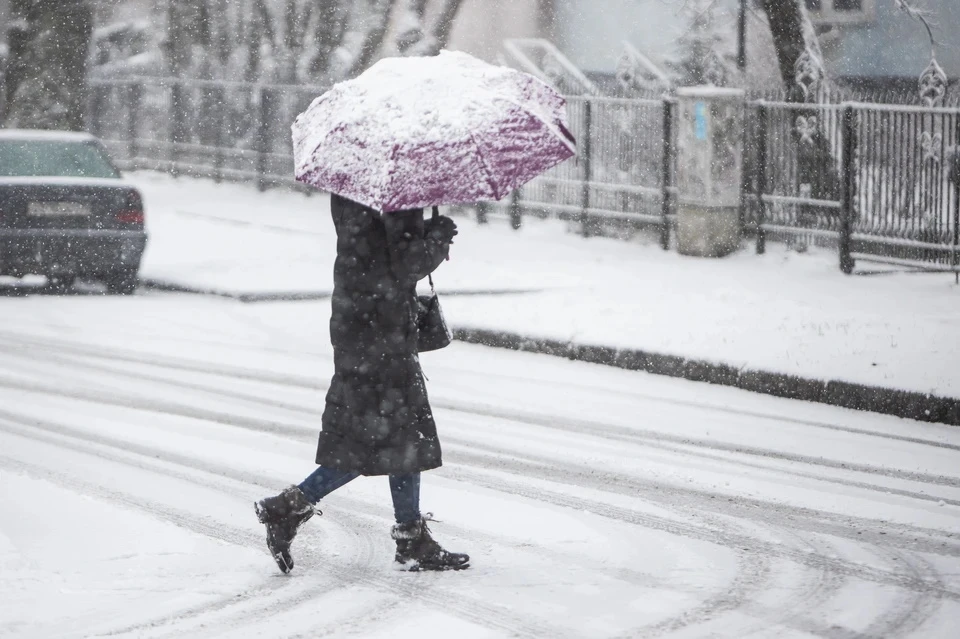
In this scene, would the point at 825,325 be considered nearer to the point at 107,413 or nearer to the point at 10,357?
the point at 107,413

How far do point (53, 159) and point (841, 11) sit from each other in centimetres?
1963

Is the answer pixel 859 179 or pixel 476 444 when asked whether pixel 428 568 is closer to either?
pixel 476 444

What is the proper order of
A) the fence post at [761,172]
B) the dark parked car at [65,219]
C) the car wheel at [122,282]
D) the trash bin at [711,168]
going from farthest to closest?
1. the trash bin at [711,168]
2. the fence post at [761,172]
3. the car wheel at [122,282]
4. the dark parked car at [65,219]

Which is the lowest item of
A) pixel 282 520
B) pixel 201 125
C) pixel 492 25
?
pixel 282 520

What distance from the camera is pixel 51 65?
24.5 meters

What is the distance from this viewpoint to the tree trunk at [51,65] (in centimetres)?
2448

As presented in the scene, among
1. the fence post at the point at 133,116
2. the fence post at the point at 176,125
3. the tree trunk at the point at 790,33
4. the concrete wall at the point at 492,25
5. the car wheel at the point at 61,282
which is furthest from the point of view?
the concrete wall at the point at 492,25

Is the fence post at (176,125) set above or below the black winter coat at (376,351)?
above

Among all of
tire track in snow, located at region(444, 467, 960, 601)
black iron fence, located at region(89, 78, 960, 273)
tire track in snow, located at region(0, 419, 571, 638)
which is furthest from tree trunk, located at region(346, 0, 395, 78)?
tire track in snow, located at region(444, 467, 960, 601)

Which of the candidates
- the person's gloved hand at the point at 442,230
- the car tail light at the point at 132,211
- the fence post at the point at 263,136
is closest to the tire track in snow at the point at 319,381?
the car tail light at the point at 132,211

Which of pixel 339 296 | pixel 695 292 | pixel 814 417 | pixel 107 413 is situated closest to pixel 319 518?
pixel 339 296

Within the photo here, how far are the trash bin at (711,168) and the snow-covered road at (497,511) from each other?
6895mm

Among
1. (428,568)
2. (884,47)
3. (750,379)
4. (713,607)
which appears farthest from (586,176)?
(713,607)

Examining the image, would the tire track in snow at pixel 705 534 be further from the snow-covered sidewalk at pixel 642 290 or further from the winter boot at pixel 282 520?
the snow-covered sidewalk at pixel 642 290
